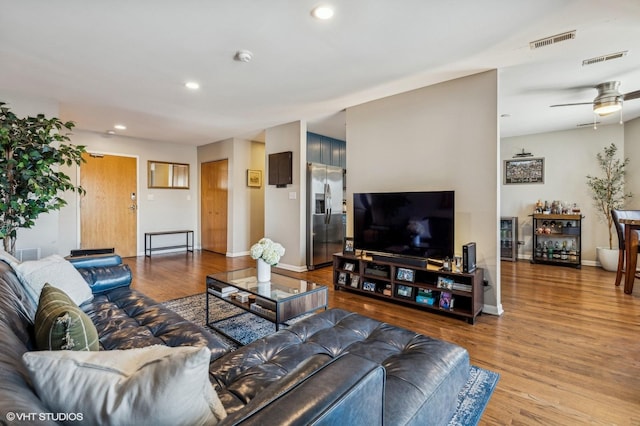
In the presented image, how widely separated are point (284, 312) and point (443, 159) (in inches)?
93.7

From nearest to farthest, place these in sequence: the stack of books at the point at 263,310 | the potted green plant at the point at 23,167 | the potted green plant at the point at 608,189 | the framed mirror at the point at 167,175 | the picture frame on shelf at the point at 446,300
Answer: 1. the stack of books at the point at 263,310
2. the potted green plant at the point at 23,167
3. the picture frame on shelf at the point at 446,300
4. the potted green plant at the point at 608,189
5. the framed mirror at the point at 167,175

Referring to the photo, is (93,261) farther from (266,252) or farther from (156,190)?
(156,190)

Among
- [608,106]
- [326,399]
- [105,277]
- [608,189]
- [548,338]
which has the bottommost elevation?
[548,338]

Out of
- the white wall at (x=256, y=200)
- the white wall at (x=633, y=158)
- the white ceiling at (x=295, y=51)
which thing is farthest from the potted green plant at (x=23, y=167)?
the white wall at (x=633, y=158)

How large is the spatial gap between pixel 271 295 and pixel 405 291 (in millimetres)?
1589

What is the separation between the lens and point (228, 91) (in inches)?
139

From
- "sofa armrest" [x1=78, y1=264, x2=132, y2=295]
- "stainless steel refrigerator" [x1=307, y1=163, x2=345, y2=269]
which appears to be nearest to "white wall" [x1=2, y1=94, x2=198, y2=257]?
"sofa armrest" [x1=78, y1=264, x2=132, y2=295]

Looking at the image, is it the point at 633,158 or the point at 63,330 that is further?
the point at 633,158

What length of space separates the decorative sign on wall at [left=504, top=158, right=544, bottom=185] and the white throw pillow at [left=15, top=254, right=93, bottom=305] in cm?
683

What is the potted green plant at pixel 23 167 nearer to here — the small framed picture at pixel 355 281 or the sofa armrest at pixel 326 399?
the small framed picture at pixel 355 281

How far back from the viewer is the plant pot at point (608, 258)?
4.62 metres

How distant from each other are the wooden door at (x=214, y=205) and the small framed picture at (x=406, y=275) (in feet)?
13.8

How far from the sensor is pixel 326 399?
2.35 ft

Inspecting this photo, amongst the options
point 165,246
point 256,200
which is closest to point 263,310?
point 256,200
